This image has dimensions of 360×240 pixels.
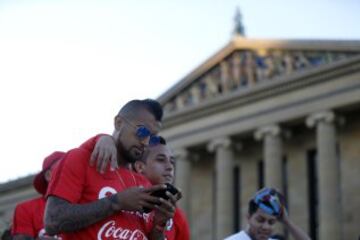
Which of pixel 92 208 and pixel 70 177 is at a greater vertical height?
pixel 70 177

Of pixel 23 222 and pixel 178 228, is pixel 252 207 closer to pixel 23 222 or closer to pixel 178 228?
pixel 178 228

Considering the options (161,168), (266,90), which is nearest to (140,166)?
(161,168)

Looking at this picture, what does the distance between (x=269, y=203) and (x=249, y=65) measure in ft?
102

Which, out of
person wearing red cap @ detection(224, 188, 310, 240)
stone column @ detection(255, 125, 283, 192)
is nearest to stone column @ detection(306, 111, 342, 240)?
stone column @ detection(255, 125, 283, 192)

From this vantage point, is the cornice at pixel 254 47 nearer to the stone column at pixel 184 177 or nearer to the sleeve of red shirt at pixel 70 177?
the stone column at pixel 184 177

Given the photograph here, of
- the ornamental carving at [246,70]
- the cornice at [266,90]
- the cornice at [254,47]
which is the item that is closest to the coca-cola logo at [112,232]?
the cornice at [266,90]

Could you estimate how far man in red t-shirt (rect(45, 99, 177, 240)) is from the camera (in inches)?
154

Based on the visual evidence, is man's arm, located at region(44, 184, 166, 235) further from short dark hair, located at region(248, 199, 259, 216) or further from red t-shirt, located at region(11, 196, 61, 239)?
short dark hair, located at region(248, 199, 259, 216)

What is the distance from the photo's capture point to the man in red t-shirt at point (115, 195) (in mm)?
3904

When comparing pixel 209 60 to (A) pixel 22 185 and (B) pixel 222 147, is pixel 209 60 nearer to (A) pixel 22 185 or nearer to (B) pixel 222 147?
(B) pixel 222 147

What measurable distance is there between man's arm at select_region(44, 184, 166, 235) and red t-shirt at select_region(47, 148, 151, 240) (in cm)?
7

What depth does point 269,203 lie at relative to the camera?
6.74 meters

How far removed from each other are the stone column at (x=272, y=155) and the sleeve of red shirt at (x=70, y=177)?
29.8 meters

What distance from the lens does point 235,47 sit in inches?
1517
